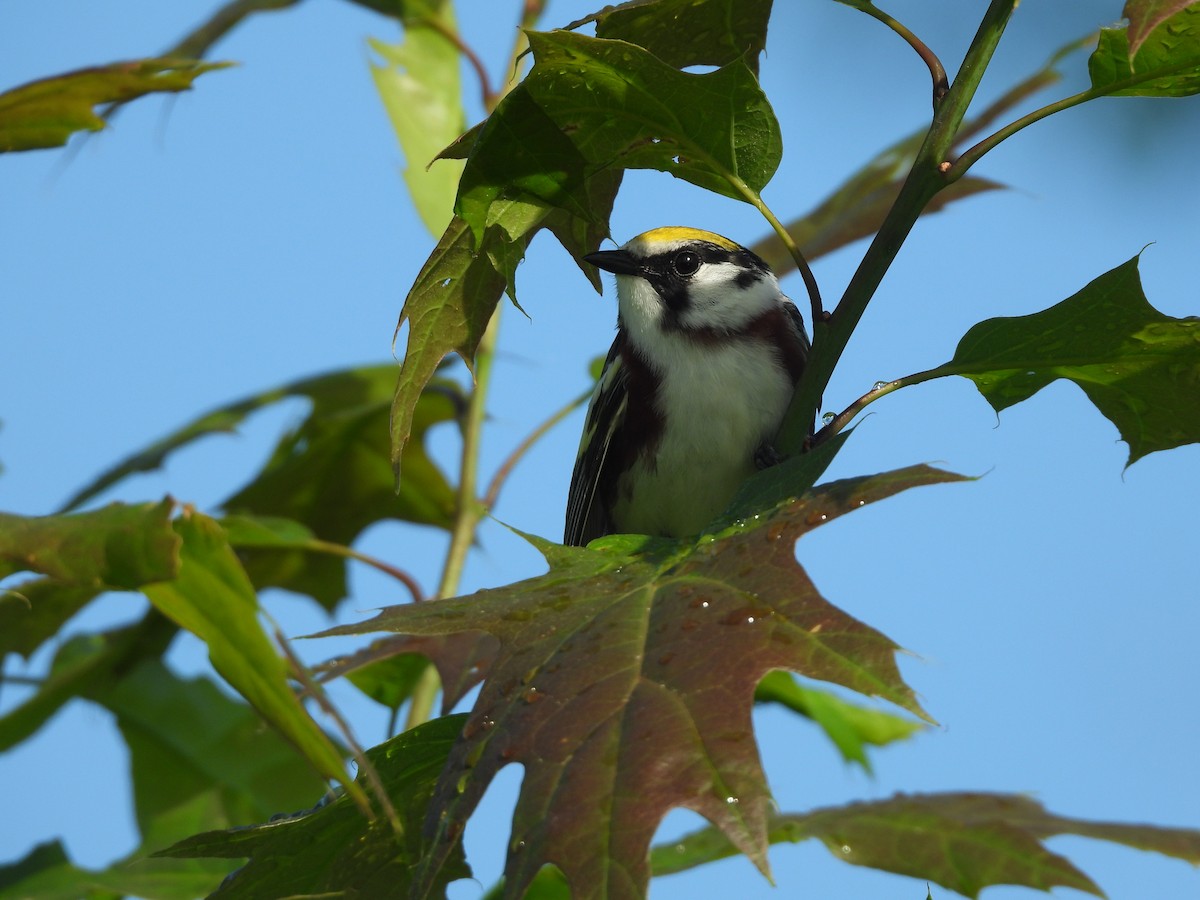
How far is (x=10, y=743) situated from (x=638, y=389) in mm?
1863

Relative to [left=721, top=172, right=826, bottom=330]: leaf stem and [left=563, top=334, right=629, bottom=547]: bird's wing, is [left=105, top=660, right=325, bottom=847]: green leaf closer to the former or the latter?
[left=563, top=334, right=629, bottom=547]: bird's wing

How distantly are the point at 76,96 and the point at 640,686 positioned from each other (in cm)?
156

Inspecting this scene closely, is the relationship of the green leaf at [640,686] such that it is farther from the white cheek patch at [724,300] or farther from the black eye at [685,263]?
the black eye at [685,263]

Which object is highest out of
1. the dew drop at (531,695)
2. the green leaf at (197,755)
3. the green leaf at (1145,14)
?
the green leaf at (197,755)

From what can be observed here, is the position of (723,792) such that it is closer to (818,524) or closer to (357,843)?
(818,524)

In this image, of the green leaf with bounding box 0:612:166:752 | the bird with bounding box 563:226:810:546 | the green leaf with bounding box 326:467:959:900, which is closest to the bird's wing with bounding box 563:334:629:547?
the bird with bounding box 563:226:810:546

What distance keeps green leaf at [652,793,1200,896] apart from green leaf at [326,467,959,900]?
357 millimetres

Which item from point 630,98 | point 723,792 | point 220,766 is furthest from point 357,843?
point 220,766

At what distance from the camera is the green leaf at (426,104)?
359cm

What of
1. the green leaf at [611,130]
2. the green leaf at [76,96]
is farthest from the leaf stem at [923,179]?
the green leaf at [76,96]

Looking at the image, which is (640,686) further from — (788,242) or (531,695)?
(788,242)

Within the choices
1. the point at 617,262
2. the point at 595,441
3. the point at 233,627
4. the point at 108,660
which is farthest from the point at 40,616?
the point at 233,627

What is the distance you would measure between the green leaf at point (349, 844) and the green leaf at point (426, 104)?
6.42 ft

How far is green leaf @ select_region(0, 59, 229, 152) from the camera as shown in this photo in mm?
2285
